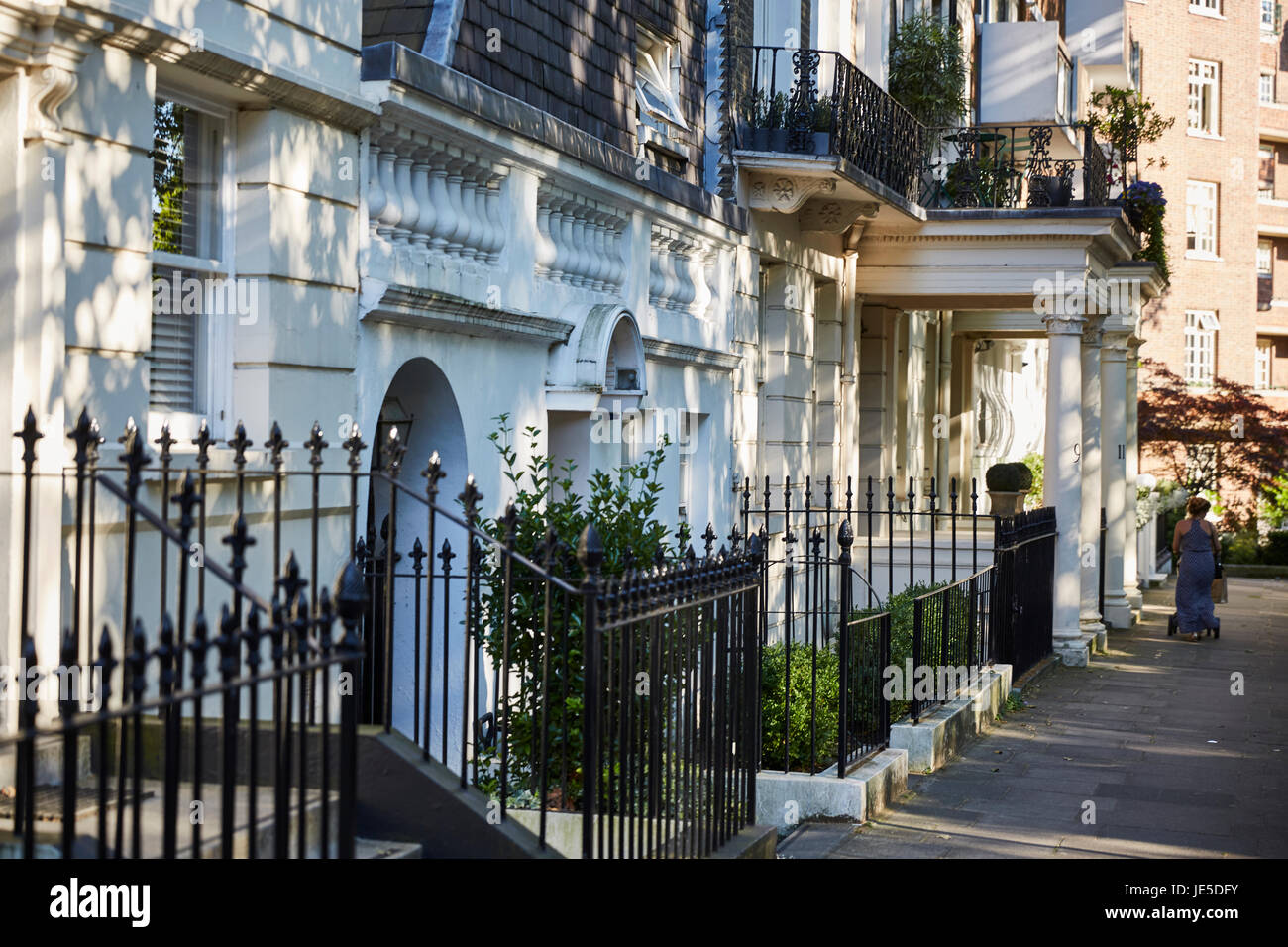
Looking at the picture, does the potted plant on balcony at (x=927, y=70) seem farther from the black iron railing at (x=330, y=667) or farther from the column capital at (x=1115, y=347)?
the black iron railing at (x=330, y=667)

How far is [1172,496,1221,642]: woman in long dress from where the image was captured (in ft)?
61.0

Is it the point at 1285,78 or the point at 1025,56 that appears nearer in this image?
the point at 1025,56

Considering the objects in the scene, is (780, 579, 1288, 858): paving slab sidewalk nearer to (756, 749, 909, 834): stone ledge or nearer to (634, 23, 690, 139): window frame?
(756, 749, 909, 834): stone ledge

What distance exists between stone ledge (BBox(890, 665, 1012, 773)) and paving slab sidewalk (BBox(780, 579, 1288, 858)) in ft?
0.37

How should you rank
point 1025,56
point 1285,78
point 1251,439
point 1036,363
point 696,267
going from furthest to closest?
point 1285,78
point 1251,439
point 1036,363
point 1025,56
point 696,267

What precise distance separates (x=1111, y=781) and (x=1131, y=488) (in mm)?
14085

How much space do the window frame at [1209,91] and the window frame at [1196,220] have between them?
1.53 m

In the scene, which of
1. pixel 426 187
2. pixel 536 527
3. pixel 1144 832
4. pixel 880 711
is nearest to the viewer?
pixel 536 527

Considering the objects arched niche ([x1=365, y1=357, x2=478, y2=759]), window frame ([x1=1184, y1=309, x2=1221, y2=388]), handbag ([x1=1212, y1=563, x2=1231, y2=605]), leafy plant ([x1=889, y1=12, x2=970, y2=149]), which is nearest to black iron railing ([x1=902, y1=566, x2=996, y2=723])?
arched niche ([x1=365, y1=357, x2=478, y2=759])

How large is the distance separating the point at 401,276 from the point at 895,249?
30.2ft

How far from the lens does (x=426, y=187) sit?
8.92m

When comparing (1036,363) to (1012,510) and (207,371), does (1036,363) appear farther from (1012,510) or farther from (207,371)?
(207,371)

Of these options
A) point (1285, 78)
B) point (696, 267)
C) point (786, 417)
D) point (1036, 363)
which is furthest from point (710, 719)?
point (1285, 78)

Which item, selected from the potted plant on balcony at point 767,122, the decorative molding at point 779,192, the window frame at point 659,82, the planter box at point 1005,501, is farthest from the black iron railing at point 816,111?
the planter box at point 1005,501
